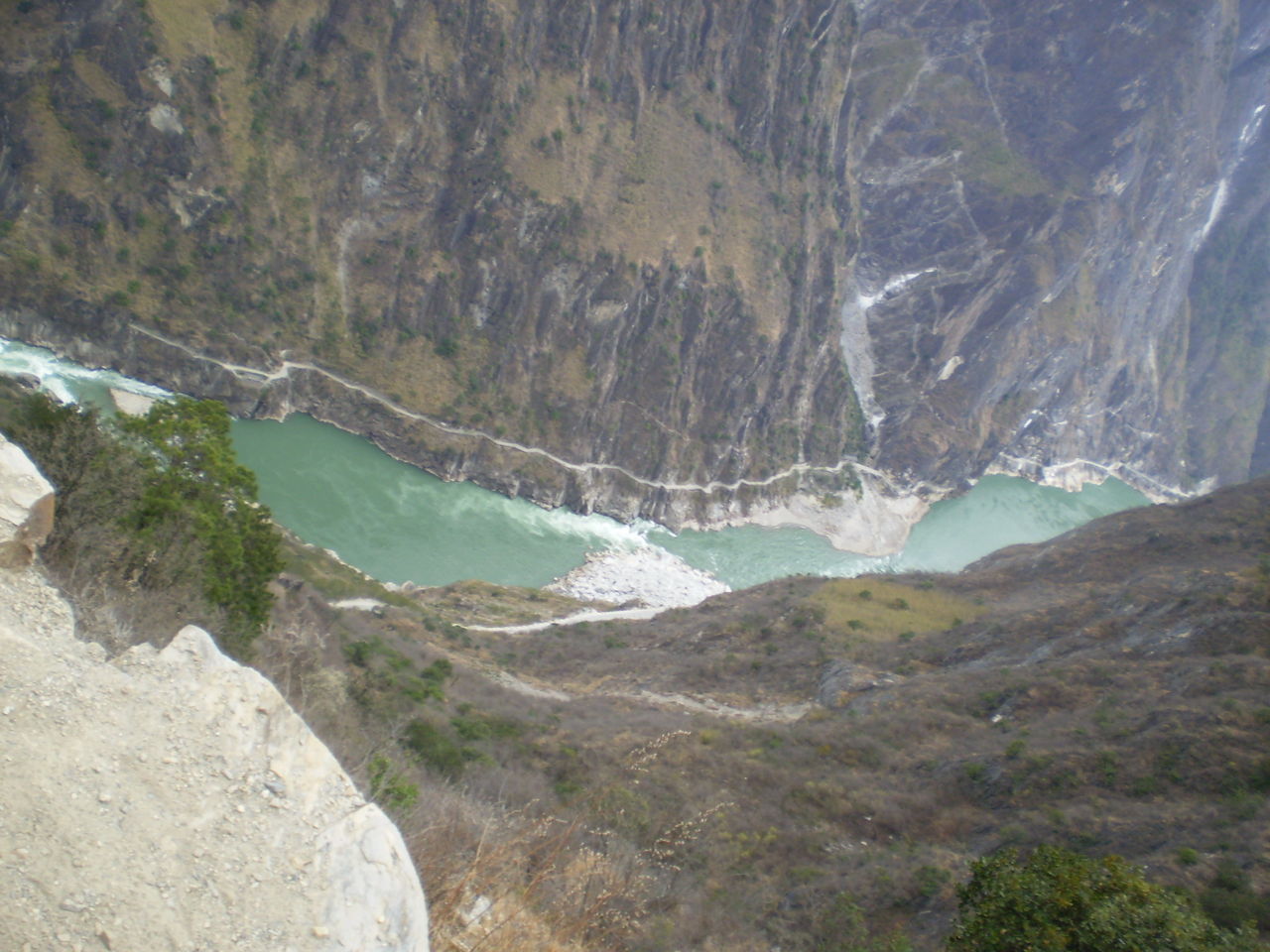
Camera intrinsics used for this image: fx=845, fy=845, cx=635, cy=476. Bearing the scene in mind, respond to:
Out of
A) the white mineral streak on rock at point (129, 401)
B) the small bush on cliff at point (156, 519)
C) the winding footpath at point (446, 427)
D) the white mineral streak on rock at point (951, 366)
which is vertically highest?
the white mineral streak on rock at point (951, 366)

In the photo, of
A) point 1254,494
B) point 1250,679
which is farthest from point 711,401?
point 1250,679

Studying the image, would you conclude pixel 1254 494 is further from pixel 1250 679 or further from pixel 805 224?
pixel 805 224

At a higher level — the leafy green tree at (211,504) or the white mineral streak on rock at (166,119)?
the white mineral streak on rock at (166,119)

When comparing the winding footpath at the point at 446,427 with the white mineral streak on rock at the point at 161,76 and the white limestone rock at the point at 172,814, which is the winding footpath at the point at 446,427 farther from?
the white limestone rock at the point at 172,814

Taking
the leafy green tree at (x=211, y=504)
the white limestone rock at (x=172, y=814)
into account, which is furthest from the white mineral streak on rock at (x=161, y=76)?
the white limestone rock at (x=172, y=814)

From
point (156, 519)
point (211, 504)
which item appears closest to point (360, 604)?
point (211, 504)

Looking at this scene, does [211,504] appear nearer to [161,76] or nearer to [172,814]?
[172,814]

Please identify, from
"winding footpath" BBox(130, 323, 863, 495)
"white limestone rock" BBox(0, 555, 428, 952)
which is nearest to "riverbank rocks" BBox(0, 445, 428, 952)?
"white limestone rock" BBox(0, 555, 428, 952)

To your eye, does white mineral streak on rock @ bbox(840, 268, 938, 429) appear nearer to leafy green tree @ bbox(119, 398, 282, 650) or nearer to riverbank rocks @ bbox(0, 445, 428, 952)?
leafy green tree @ bbox(119, 398, 282, 650)
